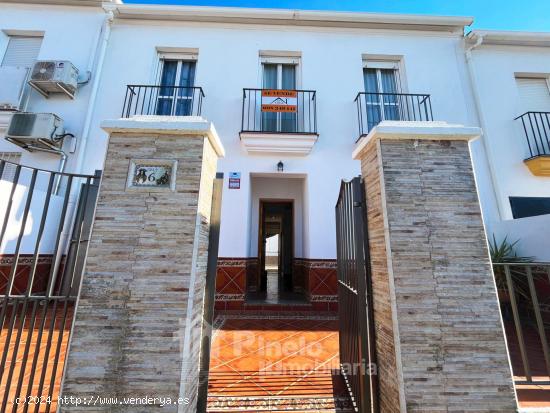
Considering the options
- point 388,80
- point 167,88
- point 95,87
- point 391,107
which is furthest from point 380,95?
point 95,87

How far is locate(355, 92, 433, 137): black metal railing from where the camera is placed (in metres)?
4.94

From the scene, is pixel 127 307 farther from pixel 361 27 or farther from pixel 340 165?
pixel 361 27

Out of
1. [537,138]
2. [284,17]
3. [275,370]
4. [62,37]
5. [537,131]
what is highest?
[284,17]

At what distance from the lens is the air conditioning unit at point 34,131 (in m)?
4.25

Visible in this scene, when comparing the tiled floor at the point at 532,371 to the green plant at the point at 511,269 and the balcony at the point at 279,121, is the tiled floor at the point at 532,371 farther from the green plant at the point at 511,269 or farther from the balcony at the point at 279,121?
the balcony at the point at 279,121

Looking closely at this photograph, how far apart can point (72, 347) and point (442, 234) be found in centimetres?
213

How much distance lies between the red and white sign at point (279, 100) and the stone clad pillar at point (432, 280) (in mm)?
3474

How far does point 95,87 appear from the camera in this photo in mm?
4805

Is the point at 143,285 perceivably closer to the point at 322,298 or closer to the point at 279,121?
the point at 322,298

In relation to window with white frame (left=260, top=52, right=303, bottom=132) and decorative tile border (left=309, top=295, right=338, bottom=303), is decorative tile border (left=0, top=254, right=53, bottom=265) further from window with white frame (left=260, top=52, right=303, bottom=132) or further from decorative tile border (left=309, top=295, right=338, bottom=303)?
window with white frame (left=260, top=52, right=303, bottom=132)

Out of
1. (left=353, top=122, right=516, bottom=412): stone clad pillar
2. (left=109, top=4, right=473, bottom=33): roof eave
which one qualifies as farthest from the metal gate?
(left=109, top=4, right=473, bottom=33): roof eave

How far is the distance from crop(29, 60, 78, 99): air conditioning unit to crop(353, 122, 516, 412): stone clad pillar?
229 inches

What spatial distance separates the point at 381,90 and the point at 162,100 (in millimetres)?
4655

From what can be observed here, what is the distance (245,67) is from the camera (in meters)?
5.04
